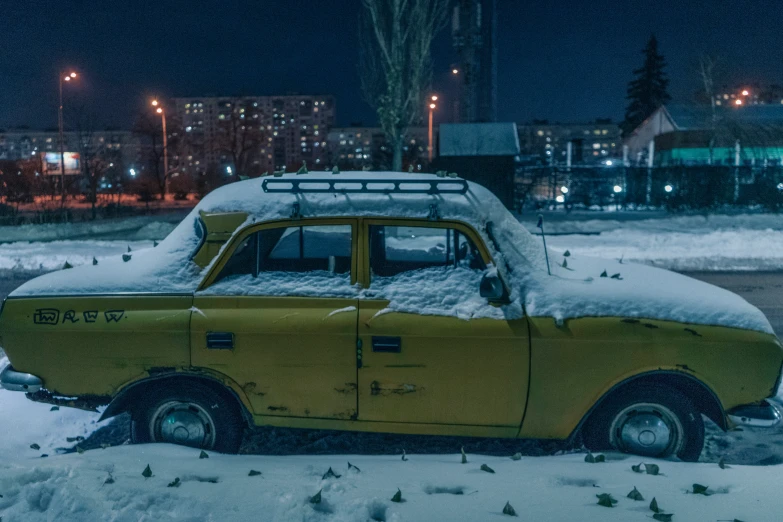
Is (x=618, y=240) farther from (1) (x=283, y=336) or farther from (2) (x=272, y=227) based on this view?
(1) (x=283, y=336)

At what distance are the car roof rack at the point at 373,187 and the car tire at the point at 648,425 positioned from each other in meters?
1.61

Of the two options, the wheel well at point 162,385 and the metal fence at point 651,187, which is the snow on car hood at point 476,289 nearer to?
the wheel well at point 162,385

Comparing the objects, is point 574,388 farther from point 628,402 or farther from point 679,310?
point 679,310

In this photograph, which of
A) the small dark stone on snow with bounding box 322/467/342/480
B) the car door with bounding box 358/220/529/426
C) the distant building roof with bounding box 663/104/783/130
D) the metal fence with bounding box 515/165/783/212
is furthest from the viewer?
the distant building roof with bounding box 663/104/783/130

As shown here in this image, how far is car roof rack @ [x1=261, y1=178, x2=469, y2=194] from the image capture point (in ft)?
15.0

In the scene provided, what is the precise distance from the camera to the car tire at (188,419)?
14.9ft

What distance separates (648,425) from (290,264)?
2.44 m

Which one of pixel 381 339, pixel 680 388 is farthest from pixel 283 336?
pixel 680 388

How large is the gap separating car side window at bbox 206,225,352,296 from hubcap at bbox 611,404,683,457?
6.13ft

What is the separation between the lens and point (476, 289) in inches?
175

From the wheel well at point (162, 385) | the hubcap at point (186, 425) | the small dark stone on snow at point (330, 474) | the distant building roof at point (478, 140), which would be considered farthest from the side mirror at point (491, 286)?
the distant building roof at point (478, 140)

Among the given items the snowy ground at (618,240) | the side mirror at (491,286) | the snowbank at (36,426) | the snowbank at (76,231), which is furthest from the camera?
the snowbank at (76,231)

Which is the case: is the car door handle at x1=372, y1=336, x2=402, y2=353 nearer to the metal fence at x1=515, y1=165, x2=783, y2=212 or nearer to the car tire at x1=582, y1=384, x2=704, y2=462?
the car tire at x1=582, y1=384, x2=704, y2=462

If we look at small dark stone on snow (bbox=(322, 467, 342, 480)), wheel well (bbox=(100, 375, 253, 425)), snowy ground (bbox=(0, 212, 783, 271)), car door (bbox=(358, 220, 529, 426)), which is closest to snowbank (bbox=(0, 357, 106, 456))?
wheel well (bbox=(100, 375, 253, 425))
